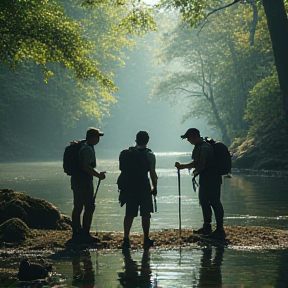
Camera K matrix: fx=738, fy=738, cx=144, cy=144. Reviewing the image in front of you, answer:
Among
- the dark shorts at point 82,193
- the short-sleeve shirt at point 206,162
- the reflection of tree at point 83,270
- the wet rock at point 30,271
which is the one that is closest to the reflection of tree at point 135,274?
the reflection of tree at point 83,270

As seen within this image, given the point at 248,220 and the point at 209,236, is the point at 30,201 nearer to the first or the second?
the point at 209,236

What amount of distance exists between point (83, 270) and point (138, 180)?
8.62 feet

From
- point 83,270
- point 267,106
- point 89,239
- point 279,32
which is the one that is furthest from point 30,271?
point 267,106

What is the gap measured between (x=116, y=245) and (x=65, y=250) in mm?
903

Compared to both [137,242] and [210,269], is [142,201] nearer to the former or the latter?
[137,242]

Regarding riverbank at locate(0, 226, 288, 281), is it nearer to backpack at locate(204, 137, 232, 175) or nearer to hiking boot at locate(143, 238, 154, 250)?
hiking boot at locate(143, 238, 154, 250)

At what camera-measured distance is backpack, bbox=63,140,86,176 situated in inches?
453

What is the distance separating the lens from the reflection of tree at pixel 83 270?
8.23 meters

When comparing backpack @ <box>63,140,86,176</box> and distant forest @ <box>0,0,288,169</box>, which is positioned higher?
distant forest @ <box>0,0,288,169</box>

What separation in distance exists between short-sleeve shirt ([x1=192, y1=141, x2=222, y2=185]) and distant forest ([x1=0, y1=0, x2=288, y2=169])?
8858 millimetres

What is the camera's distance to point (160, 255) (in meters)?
10.2

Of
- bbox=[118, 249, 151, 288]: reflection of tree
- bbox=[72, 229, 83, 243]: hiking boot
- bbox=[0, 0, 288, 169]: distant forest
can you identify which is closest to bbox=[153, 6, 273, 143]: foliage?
bbox=[0, 0, 288, 169]: distant forest

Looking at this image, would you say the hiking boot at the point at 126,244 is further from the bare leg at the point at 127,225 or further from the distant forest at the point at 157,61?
the distant forest at the point at 157,61

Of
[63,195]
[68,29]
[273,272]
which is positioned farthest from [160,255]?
[68,29]
